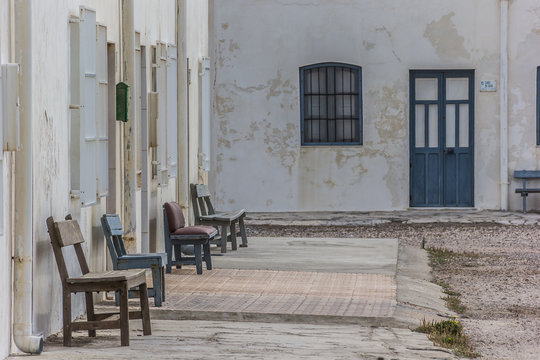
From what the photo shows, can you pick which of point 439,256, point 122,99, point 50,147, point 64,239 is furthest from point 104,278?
point 439,256

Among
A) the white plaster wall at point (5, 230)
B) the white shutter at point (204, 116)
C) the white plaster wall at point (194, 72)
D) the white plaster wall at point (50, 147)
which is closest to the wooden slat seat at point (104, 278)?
the white plaster wall at point (50, 147)

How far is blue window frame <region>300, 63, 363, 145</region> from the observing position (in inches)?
852

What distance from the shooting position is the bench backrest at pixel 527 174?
21.1 metres

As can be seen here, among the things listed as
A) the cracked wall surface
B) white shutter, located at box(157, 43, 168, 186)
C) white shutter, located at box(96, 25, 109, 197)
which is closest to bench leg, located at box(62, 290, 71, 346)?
white shutter, located at box(96, 25, 109, 197)

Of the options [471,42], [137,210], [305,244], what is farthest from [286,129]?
[137,210]

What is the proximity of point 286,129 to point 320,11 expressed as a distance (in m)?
2.27

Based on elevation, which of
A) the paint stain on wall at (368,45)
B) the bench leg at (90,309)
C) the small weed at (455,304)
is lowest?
the small weed at (455,304)

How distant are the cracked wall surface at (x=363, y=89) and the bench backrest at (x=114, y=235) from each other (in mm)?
12220

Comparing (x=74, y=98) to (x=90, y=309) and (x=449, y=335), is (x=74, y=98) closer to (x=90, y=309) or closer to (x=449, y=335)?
(x=90, y=309)

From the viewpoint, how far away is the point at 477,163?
21.4m

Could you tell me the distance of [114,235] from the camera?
9.38 metres

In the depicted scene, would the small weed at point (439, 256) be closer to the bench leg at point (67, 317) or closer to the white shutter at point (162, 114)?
the white shutter at point (162, 114)

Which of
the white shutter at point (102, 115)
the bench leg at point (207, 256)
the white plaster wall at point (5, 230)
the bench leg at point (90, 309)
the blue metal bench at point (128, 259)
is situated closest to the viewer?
the white plaster wall at point (5, 230)

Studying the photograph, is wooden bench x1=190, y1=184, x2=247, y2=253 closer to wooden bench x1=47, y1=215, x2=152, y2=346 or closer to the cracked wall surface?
wooden bench x1=47, y1=215, x2=152, y2=346
